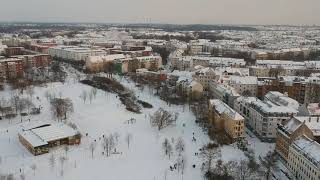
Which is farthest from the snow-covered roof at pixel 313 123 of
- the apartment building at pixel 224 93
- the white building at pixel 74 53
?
the white building at pixel 74 53

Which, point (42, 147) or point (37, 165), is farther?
point (42, 147)

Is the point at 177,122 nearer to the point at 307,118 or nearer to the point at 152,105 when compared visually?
the point at 152,105

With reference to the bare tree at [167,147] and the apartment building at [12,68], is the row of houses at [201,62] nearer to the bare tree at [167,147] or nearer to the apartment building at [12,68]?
the apartment building at [12,68]

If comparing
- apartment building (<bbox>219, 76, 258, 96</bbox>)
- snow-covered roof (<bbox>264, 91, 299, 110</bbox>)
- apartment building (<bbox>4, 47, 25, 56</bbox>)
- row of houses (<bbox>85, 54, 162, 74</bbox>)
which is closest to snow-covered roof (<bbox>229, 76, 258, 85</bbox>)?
apartment building (<bbox>219, 76, 258, 96</bbox>)

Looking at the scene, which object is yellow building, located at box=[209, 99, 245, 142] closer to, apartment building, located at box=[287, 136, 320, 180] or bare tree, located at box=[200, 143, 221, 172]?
bare tree, located at box=[200, 143, 221, 172]

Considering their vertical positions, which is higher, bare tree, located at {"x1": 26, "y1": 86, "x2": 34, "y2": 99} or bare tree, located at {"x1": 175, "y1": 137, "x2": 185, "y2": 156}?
bare tree, located at {"x1": 26, "y1": 86, "x2": 34, "y2": 99}

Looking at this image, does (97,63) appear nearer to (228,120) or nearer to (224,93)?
(224,93)

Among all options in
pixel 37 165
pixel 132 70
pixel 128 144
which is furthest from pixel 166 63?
pixel 37 165
